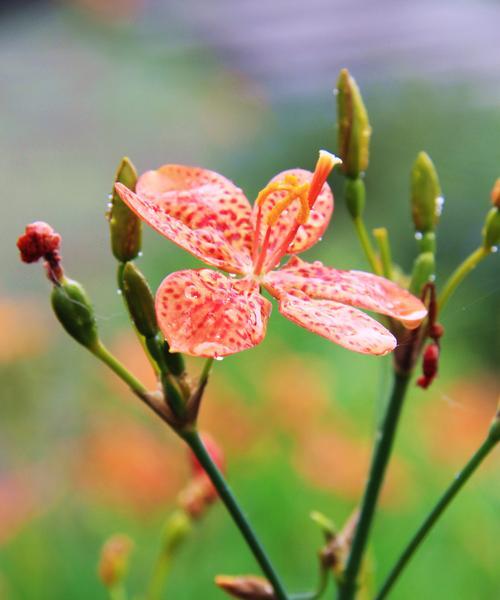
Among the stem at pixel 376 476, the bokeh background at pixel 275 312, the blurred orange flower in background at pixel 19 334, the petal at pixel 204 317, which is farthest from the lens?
the bokeh background at pixel 275 312

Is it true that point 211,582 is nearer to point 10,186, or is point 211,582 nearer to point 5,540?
point 5,540

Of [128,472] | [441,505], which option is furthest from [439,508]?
[128,472]

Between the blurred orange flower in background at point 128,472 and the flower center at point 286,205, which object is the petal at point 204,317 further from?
the blurred orange flower in background at point 128,472

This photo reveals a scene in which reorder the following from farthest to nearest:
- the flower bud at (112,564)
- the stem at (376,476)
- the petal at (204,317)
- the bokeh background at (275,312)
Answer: the bokeh background at (275,312)
the flower bud at (112,564)
the stem at (376,476)
the petal at (204,317)

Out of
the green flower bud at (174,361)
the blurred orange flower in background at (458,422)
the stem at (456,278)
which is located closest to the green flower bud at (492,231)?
the stem at (456,278)

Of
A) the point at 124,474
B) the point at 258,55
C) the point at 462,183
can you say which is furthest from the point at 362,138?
the point at 258,55

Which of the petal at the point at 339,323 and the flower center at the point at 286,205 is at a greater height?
the flower center at the point at 286,205

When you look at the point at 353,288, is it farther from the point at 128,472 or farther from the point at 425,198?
the point at 128,472
